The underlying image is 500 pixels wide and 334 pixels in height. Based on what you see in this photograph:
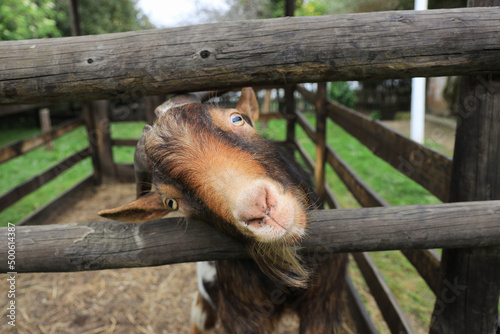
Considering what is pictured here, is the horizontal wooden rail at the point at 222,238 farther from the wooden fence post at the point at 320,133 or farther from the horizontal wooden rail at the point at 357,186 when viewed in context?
the wooden fence post at the point at 320,133

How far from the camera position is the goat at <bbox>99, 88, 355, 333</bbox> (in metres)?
1.31

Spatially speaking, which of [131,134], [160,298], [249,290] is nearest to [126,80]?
[249,290]

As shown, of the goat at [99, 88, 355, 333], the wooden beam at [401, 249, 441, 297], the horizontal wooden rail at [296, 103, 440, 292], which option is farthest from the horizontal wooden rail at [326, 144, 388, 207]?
the goat at [99, 88, 355, 333]

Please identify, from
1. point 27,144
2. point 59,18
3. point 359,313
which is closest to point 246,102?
point 359,313

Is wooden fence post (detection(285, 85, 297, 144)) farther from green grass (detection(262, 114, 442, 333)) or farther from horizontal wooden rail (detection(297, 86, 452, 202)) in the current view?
horizontal wooden rail (detection(297, 86, 452, 202))

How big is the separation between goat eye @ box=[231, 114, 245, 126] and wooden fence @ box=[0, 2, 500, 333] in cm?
19

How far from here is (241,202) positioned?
1249mm

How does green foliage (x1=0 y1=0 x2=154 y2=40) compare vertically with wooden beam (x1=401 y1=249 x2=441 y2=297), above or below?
above

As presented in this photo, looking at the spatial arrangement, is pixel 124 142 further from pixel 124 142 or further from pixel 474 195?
pixel 474 195

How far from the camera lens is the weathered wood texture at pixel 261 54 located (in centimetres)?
147

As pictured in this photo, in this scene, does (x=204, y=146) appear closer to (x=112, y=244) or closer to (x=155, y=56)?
(x=155, y=56)

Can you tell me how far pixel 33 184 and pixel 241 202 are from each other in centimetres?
533

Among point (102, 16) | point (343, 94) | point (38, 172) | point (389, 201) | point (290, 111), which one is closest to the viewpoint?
point (389, 201)

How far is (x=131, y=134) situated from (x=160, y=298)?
27.9ft
